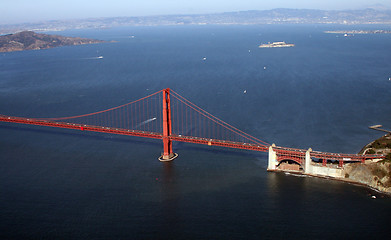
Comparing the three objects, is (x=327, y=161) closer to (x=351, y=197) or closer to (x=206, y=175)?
(x=351, y=197)

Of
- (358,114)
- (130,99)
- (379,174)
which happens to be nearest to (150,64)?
(130,99)

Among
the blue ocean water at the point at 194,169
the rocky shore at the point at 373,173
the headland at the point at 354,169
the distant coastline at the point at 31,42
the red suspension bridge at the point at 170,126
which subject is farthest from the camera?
the distant coastline at the point at 31,42

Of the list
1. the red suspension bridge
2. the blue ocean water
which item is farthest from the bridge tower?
the blue ocean water

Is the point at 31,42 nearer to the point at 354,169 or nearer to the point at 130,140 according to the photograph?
the point at 130,140

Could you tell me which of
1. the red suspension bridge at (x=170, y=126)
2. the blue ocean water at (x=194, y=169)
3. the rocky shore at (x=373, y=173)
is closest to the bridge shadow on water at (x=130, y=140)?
the blue ocean water at (x=194, y=169)

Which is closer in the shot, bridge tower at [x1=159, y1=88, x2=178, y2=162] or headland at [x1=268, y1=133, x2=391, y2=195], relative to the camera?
headland at [x1=268, y1=133, x2=391, y2=195]

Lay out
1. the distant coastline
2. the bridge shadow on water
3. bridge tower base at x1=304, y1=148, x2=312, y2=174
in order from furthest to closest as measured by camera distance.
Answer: the distant coastline
the bridge shadow on water
bridge tower base at x1=304, y1=148, x2=312, y2=174

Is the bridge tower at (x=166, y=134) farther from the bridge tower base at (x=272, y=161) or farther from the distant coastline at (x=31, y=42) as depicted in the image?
the distant coastline at (x=31, y=42)

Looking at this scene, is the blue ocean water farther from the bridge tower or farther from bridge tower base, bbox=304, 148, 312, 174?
bridge tower base, bbox=304, 148, 312, 174
